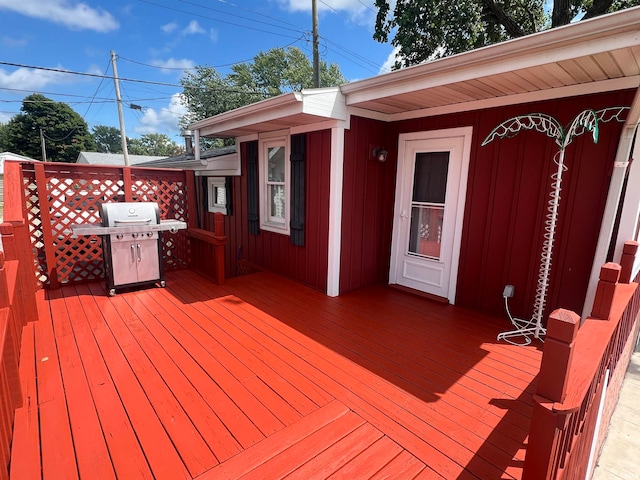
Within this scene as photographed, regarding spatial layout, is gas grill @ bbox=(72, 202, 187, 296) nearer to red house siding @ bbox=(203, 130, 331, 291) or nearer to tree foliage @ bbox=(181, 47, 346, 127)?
red house siding @ bbox=(203, 130, 331, 291)

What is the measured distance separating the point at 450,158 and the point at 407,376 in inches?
92.9

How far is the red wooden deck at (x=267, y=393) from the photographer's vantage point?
1.50 m

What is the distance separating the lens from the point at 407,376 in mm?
2217

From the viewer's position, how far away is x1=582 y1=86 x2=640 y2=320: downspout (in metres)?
2.24

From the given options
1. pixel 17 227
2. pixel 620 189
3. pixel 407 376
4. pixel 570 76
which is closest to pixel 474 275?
pixel 620 189

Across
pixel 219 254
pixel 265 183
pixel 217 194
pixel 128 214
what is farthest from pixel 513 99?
pixel 217 194

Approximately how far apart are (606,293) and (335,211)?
2.49 metres

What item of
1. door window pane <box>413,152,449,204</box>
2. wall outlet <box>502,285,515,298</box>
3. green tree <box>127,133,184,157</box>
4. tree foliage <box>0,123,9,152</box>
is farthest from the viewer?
green tree <box>127,133,184,157</box>

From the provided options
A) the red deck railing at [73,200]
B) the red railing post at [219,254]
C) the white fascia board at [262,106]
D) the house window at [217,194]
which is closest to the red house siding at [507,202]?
the white fascia board at [262,106]

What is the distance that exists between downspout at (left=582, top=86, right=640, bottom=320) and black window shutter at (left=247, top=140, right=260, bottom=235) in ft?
13.2

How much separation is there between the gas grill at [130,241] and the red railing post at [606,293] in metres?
3.85

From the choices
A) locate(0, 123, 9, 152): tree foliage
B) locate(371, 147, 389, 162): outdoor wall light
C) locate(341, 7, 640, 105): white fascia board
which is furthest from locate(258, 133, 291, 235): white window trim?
locate(0, 123, 9, 152): tree foliage

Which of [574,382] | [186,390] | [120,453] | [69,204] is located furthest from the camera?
[69,204]

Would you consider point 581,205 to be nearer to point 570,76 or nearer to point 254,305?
point 570,76
